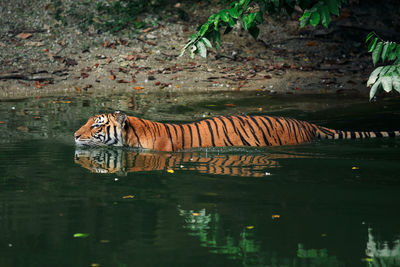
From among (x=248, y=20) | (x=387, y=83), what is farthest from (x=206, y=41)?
(x=387, y=83)

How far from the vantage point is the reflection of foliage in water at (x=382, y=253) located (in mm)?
3760

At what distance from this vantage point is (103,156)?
280 inches

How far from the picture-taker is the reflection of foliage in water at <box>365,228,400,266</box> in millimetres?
3760

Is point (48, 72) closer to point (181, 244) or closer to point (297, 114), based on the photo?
point (297, 114)

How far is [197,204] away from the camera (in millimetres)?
4957

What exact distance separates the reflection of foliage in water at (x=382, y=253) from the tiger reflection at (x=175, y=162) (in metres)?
2.01

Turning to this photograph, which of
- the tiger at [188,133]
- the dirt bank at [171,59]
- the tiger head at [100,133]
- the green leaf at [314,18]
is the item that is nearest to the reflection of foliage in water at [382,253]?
the green leaf at [314,18]

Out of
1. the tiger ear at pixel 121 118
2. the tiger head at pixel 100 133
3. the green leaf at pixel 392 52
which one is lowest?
the tiger head at pixel 100 133

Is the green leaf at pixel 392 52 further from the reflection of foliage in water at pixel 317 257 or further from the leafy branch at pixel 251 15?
the reflection of foliage in water at pixel 317 257

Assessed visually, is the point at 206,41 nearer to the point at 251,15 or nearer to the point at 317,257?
the point at 251,15

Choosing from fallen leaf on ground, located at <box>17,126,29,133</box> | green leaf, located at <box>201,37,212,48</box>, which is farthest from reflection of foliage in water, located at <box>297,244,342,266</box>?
fallen leaf on ground, located at <box>17,126,29,133</box>

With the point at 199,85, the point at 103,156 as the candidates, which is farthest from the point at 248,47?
the point at 103,156

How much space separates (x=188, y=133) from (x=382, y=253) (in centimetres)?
382

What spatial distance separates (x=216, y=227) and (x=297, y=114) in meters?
5.58
